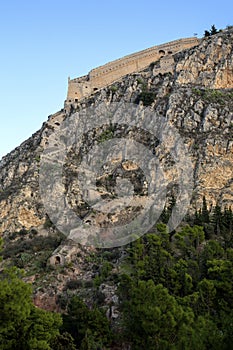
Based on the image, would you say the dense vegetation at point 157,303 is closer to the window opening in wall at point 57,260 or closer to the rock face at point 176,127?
the window opening in wall at point 57,260

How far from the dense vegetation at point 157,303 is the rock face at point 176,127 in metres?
7.21

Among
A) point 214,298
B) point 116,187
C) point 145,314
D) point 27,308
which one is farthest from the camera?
point 116,187

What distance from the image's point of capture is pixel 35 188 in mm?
63812

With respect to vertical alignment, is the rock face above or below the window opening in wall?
above

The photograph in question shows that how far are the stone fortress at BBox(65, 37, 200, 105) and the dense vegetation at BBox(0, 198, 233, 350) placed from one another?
36.2 meters

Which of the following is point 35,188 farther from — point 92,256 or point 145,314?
point 145,314

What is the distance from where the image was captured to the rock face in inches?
2259

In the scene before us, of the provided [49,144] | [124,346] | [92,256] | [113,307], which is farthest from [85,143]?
[124,346]

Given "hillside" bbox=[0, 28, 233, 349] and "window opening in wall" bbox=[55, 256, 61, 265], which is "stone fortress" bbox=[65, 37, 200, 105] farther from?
"window opening in wall" bbox=[55, 256, 61, 265]

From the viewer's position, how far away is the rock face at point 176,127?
57375 millimetres

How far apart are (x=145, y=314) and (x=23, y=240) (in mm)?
29145

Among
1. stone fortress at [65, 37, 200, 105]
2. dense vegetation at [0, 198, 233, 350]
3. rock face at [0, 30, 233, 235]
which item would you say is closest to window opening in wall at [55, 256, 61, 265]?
dense vegetation at [0, 198, 233, 350]

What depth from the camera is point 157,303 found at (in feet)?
106

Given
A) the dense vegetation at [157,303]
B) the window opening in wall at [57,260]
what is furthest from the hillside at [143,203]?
the window opening in wall at [57,260]
